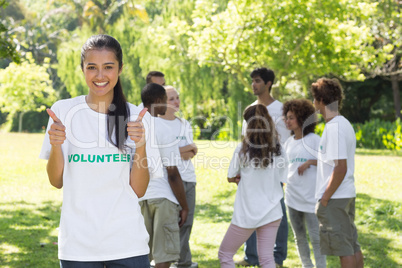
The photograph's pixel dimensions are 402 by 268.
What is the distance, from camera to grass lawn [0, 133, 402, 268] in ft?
22.8

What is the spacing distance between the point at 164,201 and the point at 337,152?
1650mm

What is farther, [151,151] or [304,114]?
[304,114]

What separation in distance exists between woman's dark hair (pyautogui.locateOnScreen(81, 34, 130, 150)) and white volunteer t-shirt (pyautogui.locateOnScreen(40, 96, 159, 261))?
0.04m

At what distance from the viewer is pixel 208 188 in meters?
12.7

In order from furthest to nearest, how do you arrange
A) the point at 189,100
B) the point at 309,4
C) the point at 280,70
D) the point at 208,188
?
the point at 189,100 < the point at 280,70 < the point at 309,4 < the point at 208,188

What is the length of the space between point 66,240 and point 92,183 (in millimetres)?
312

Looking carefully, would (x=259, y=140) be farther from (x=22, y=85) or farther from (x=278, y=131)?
(x=22, y=85)

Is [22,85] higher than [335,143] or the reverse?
higher

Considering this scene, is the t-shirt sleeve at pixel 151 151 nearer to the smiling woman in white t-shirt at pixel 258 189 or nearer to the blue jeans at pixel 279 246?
the smiling woman in white t-shirt at pixel 258 189

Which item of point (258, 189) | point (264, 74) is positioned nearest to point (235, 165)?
point (258, 189)

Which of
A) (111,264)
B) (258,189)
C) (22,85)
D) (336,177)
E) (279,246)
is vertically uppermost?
(22,85)

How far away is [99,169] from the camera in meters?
2.66

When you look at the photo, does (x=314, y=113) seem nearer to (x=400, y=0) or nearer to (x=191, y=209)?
(x=191, y=209)

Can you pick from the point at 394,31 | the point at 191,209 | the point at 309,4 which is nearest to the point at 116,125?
the point at 191,209
